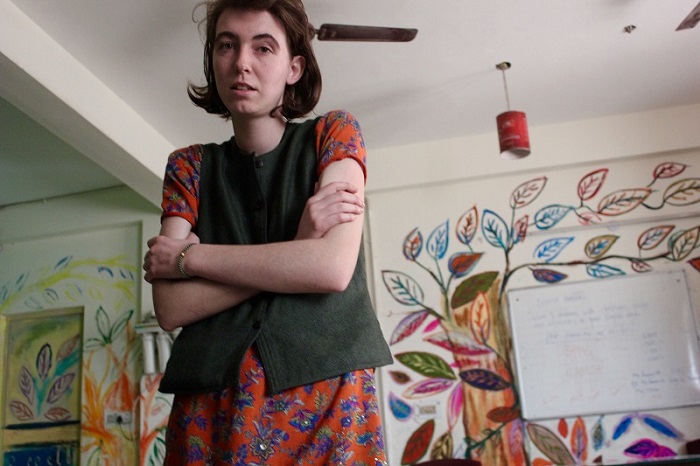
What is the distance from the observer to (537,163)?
408cm

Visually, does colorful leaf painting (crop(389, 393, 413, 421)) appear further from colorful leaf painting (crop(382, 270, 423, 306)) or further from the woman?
the woman

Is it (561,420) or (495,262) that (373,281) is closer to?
(495,262)

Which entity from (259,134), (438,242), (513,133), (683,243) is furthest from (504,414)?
(259,134)

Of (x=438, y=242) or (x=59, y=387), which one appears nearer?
(x=438, y=242)

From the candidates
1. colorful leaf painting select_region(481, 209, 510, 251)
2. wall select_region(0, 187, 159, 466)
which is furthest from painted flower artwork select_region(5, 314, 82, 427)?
colorful leaf painting select_region(481, 209, 510, 251)

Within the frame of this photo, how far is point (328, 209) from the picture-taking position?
84cm

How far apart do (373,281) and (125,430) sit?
6.54 ft

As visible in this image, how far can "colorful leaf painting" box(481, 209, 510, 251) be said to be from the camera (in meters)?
4.06

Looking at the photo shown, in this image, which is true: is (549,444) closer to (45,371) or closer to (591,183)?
(591,183)

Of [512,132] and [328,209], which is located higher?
[512,132]

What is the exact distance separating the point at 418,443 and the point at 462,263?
119cm

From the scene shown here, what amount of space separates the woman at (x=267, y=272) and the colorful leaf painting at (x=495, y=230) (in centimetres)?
323

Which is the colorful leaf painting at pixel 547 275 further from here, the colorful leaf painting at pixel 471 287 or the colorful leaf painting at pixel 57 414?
Result: the colorful leaf painting at pixel 57 414

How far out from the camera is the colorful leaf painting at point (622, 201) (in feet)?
13.1
